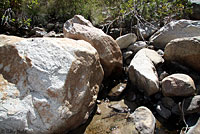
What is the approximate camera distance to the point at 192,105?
2857 millimetres

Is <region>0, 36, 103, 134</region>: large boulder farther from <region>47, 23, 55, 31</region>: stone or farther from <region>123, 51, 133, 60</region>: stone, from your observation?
<region>47, 23, 55, 31</region>: stone

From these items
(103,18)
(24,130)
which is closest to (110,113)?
(24,130)

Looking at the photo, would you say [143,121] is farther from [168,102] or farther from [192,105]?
[192,105]

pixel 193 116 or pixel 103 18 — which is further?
pixel 103 18

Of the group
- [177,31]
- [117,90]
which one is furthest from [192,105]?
[177,31]

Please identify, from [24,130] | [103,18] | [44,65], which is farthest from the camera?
[103,18]

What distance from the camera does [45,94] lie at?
2.32 metres

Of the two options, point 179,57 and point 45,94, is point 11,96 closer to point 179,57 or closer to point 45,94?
point 45,94

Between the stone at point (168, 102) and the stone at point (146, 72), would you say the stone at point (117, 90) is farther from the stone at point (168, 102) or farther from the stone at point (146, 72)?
the stone at point (168, 102)

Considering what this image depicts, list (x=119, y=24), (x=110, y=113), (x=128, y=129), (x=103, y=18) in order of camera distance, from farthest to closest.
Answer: (x=103, y=18)
(x=119, y=24)
(x=110, y=113)
(x=128, y=129)

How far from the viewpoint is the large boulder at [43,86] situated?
2.27 m

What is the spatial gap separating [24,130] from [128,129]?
1.53 meters

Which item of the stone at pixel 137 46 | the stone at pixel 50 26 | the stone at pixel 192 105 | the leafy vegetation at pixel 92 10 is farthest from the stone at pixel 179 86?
the stone at pixel 50 26

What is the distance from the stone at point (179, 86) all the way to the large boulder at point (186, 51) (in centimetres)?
74
